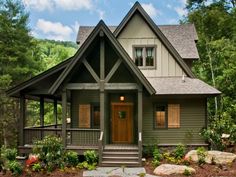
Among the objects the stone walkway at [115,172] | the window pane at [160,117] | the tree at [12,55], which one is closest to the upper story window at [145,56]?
the window pane at [160,117]

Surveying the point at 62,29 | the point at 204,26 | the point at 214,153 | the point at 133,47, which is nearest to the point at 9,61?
the point at 133,47

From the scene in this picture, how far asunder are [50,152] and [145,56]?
7.78 meters

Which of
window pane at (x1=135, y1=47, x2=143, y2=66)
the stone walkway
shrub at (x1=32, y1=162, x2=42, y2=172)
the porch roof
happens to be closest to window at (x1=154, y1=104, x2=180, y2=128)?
the porch roof

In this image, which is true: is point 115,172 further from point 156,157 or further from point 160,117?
point 160,117

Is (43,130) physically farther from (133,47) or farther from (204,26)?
(204,26)

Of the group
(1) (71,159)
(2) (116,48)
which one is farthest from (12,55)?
(1) (71,159)

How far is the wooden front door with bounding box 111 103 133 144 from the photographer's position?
720 inches

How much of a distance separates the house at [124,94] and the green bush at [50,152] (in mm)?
1374

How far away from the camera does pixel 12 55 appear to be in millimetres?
30109

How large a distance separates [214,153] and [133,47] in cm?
713

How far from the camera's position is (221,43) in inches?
905

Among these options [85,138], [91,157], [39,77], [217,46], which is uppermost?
[217,46]

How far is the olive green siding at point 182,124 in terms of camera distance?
57.7 feet

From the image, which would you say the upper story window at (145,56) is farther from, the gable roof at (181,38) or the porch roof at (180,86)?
the gable roof at (181,38)
